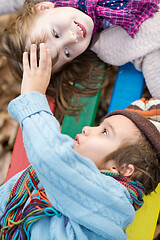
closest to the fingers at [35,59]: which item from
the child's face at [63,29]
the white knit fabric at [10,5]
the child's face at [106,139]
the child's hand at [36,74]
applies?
the child's hand at [36,74]

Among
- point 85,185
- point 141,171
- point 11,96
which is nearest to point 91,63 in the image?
point 11,96

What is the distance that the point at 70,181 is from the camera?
871 millimetres

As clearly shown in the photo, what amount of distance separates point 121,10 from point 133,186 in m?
0.86

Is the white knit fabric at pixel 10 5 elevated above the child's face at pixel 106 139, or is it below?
above

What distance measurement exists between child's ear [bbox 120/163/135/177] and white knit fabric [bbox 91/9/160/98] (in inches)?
19.7

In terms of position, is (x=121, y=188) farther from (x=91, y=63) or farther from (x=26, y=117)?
(x=91, y=63)

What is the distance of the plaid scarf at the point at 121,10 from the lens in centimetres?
137

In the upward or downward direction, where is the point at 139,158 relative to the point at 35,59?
downward

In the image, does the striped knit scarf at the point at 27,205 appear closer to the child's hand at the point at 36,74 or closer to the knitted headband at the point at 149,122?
the knitted headband at the point at 149,122

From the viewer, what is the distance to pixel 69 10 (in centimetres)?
133

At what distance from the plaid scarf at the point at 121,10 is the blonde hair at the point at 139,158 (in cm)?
62

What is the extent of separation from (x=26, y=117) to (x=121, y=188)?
0.40 meters

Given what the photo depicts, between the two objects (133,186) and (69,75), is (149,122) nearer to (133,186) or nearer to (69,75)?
(133,186)

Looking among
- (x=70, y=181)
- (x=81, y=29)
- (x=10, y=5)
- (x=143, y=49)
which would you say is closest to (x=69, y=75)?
(x=81, y=29)
